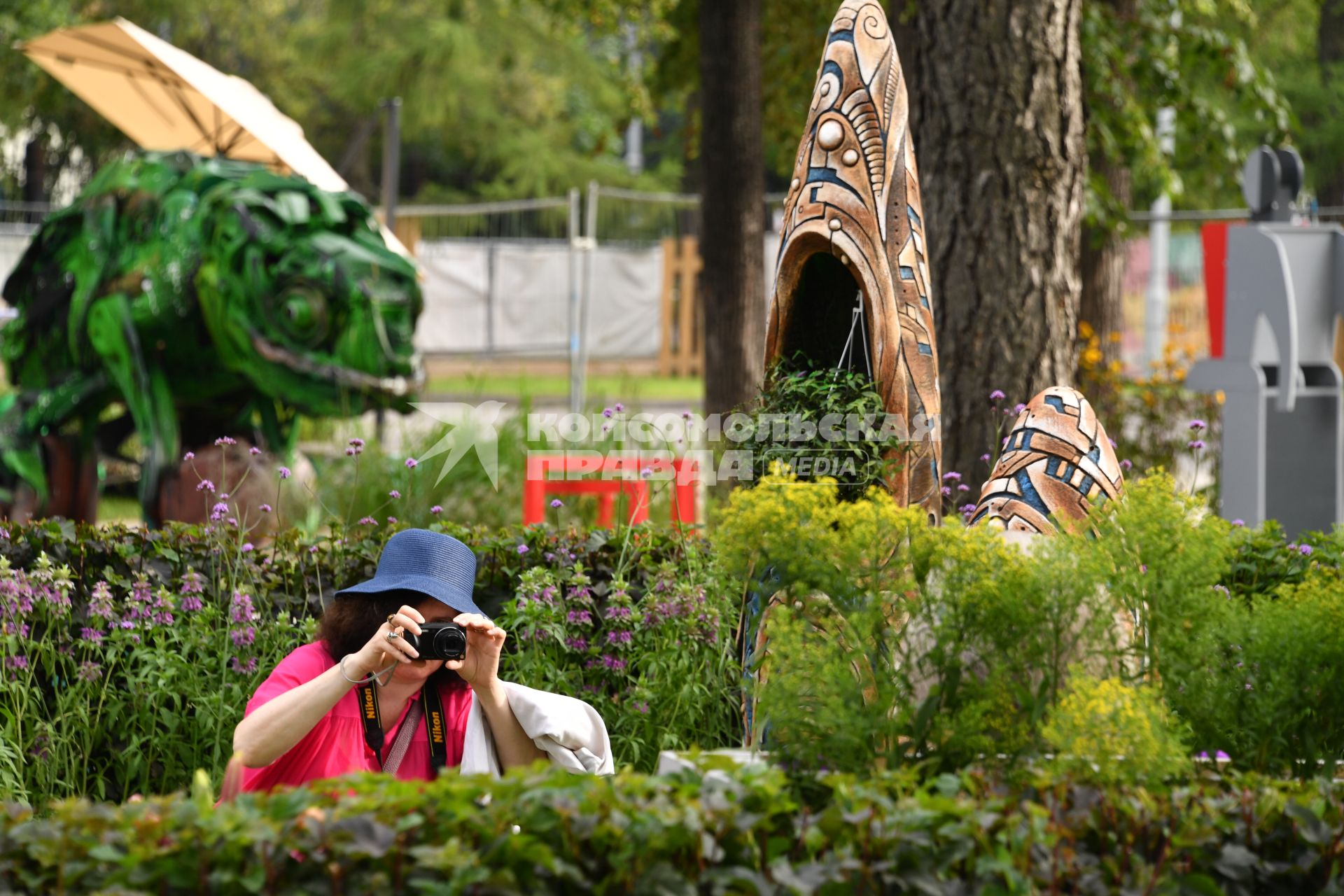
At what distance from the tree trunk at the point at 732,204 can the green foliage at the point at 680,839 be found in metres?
6.62

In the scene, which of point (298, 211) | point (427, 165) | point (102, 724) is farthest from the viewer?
point (427, 165)

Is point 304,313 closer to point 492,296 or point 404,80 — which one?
point 492,296

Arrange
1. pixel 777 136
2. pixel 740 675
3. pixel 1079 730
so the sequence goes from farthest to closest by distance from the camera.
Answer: pixel 777 136 → pixel 740 675 → pixel 1079 730

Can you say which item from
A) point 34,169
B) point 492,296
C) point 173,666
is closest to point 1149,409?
point 173,666

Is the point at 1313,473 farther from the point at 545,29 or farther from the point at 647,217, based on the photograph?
the point at 545,29

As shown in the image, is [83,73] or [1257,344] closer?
[1257,344]

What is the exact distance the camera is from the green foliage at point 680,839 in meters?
1.87

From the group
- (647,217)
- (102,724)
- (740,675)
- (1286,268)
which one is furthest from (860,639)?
(647,217)

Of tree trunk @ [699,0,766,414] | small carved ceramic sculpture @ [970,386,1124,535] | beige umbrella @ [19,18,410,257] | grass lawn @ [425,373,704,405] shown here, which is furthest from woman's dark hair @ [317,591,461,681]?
grass lawn @ [425,373,704,405]

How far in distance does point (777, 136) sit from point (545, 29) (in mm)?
17213

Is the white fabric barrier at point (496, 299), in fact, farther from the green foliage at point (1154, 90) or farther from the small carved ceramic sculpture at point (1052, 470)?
the small carved ceramic sculpture at point (1052, 470)

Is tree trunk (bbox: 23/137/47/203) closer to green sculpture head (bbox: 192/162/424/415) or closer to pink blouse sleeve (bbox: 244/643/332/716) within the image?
green sculpture head (bbox: 192/162/424/415)

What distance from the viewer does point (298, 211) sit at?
7.28m

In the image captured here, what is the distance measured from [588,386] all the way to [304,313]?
28.4ft
